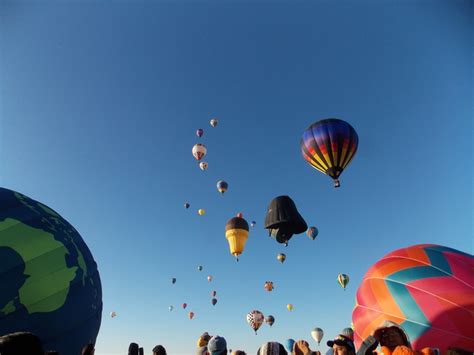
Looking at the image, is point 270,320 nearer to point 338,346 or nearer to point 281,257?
point 281,257

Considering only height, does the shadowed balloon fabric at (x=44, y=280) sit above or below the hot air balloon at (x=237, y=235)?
below

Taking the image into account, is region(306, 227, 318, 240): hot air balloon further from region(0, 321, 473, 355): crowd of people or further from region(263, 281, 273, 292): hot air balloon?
region(0, 321, 473, 355): crowd of people

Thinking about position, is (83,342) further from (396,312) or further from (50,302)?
(396,312)

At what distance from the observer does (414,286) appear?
7266mm

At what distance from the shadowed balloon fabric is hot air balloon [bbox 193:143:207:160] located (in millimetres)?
18887

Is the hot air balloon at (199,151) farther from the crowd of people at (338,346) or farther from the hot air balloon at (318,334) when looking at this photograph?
the crowd of people at (338,346)

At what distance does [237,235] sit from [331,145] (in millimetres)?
8128

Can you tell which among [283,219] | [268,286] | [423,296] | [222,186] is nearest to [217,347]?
[423,296]

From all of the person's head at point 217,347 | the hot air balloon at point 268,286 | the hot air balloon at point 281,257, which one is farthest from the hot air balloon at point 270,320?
the person's head at point 217,347

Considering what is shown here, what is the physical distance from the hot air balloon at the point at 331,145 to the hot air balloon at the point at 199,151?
11.7m

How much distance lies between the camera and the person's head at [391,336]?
3.39m

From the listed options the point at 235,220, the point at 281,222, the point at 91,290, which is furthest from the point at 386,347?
the point at 235,220

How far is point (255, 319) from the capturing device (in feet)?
89.1

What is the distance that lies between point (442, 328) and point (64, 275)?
305 inches
